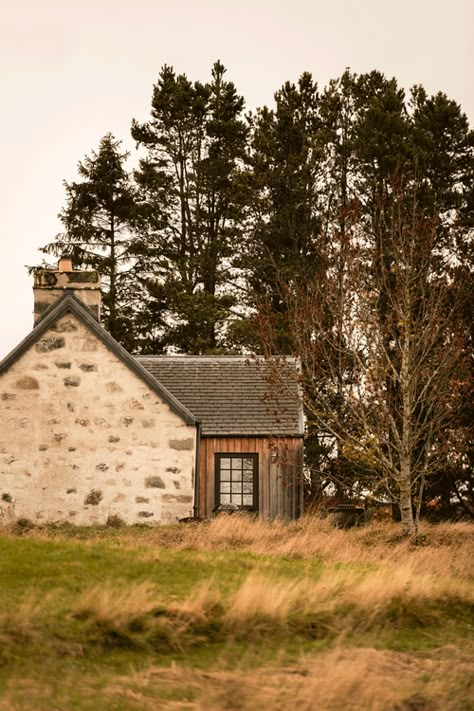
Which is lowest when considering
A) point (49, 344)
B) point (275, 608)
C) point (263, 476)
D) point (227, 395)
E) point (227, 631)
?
point (227, 631)

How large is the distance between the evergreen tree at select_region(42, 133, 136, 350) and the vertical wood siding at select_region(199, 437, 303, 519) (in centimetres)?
1472

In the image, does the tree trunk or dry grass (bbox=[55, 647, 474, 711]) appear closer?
dry grass (bbox=[55, 647, 474, 711])

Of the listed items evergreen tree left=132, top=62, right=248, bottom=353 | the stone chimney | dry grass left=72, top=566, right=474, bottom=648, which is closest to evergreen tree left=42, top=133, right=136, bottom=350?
evergreen tree left=132, top=62, right=248, bottom=353

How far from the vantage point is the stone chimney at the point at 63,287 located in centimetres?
2177

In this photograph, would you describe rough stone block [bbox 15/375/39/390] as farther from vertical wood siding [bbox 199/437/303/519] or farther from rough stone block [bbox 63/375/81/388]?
vertical wood siding [bbox 199/437/303/519]

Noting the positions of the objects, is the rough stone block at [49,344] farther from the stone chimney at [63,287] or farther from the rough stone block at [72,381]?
the stone chimney at [63,287]

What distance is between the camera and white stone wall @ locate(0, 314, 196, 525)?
20.4 metres

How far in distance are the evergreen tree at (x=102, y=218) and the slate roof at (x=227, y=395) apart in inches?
431

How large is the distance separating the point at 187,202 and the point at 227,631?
31167mm

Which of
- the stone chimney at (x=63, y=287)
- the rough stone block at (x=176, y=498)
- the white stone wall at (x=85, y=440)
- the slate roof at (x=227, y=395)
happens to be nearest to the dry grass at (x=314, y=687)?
the rough stone block at (x=176, y=498)

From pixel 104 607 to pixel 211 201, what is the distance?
31.1 meters

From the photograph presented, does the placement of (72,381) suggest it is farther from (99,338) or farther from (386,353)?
(386,353)

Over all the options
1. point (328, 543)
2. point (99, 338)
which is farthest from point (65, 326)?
point (328, 543)

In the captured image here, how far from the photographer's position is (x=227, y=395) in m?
24.1
